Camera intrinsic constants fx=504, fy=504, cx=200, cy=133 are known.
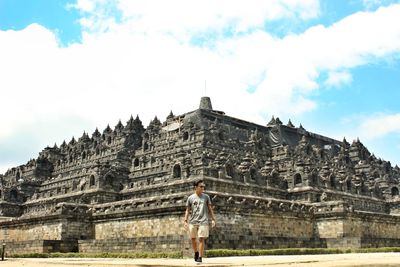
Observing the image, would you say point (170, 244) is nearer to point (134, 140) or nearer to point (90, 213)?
point (90, 213)

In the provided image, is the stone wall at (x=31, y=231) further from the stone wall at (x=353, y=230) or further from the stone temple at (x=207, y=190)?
the stone wall at (x=353, y=230)

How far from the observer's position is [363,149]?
86.4 meters

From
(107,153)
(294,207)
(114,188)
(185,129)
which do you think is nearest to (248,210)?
(294,207)

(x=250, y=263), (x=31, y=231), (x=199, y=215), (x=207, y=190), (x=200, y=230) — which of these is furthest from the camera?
(x=31, y=231)

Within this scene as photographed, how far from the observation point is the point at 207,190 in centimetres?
4106

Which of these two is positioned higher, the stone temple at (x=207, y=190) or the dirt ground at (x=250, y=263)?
the stone temple at (x=207, y=190)

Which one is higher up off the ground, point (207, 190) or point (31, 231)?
point (207, 190)

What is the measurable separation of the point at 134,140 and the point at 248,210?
39.6 m

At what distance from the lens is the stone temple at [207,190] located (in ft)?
119

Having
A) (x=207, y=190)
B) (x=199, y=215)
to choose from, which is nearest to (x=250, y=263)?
(x=199, y=215)

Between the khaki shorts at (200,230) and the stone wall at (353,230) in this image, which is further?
the stone wall at (353,230)

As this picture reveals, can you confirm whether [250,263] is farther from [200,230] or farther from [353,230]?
[353,230]

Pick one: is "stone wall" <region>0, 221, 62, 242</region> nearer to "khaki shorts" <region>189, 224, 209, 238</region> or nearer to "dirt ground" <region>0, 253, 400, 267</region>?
→ "dirt ground" <region>0, 253, 400, 267</region>

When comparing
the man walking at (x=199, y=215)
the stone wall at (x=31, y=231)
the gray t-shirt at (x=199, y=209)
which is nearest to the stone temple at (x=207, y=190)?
the stone wall at (x=31, y=231)
